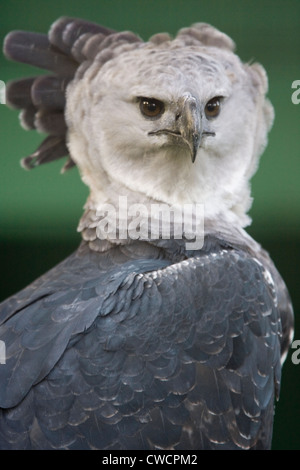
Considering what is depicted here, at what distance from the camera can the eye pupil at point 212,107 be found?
1.57 m

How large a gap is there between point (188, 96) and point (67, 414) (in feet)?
2.29

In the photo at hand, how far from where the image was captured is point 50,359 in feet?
4.20

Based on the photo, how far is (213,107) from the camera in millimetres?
1583

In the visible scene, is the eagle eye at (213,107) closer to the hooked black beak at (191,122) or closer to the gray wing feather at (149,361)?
the hooked black beak at (191,122)

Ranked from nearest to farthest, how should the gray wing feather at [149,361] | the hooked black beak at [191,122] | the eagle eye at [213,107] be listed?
the gray wing feather at [149,361] → the hooked black beak at [191,122] → the eagle eye at [213,107]

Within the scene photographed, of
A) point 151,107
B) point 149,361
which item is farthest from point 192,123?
point 149,361

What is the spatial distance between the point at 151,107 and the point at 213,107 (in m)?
0.15

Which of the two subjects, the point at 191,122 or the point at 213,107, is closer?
the point at 191,122

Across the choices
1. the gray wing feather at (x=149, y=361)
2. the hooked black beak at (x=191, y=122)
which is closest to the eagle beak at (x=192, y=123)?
the hooked black beak at (x=191, y=122)

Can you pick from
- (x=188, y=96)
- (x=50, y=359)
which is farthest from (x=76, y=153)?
(x=50, y=359)

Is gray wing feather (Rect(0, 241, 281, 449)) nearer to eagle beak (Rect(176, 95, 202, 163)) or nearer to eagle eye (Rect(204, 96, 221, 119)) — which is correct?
eagle beak (Rect(176, 95, 202, 163))

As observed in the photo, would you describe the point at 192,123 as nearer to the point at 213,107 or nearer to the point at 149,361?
the point at 213,107
